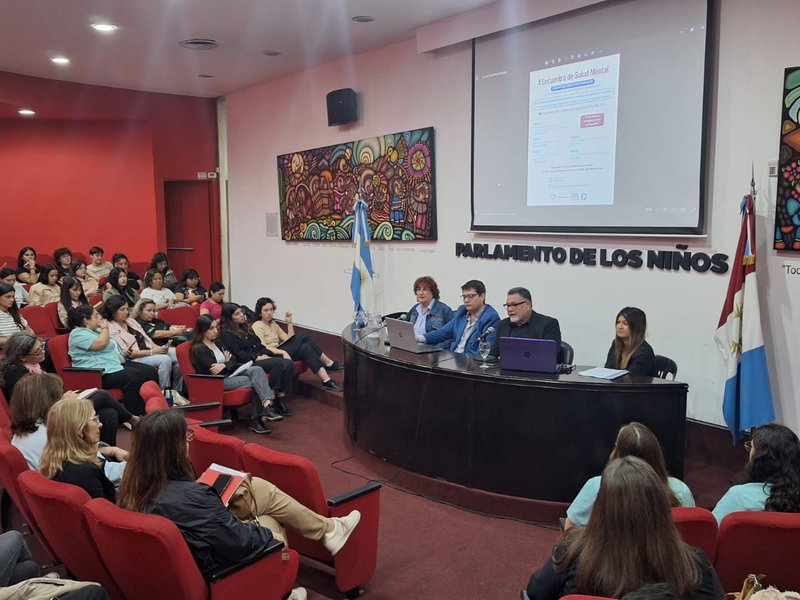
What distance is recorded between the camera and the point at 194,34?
23.2ft

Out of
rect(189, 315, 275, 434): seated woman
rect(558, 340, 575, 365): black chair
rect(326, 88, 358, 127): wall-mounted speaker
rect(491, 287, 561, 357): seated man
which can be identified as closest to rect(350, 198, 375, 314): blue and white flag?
rect(326, 88, 358, 127): wall-mounted speaker

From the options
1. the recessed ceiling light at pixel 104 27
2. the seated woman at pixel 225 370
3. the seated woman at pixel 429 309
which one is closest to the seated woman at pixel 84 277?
the recessed ceiling light at pixel 104 27

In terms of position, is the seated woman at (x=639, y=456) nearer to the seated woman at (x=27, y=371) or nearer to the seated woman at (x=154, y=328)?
the seated woman at (x=27, y=371)

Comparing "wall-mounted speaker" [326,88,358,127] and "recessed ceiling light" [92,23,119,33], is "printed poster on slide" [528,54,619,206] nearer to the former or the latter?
"wall-mounted speaker" [326,88,358,127]

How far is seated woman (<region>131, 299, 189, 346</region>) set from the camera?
6961 mm

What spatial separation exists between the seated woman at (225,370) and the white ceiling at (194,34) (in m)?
3.04

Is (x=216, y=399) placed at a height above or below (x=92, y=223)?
below

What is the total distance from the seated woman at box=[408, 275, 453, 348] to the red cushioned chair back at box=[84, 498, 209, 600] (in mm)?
3552

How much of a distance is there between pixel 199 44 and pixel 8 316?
3637mm

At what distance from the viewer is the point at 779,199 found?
4.24 m

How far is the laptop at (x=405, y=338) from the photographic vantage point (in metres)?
4.72

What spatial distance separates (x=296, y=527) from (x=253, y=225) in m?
7.84

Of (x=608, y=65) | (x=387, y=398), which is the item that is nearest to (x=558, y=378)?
(x=387, y=398)

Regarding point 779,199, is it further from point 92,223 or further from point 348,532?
point 92,223
